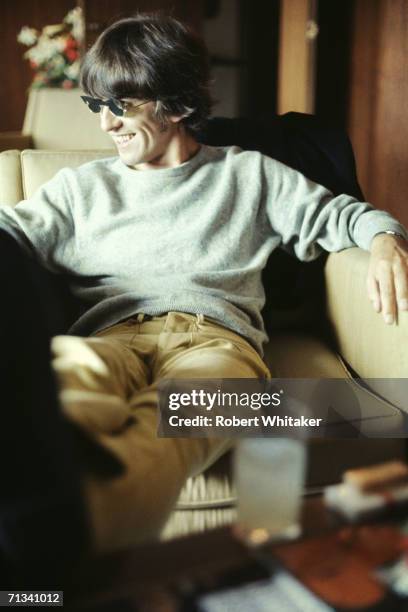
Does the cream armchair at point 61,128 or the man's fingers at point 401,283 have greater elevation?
the cream armchair at point 61,128

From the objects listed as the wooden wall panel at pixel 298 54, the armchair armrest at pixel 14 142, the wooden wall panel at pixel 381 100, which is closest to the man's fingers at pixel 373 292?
the armchair armrest at pixel 14 142

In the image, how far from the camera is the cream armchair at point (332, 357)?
738 mm

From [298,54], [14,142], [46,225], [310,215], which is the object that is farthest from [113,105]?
[298,54]

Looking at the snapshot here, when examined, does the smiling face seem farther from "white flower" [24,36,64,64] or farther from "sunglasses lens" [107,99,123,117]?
"white flower" [24,36,64,64]

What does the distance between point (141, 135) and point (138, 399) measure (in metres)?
0.53

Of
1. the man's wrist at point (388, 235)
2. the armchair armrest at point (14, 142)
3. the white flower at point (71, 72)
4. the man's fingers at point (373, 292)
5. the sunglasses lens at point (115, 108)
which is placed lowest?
the man's fingers at point (373, 292)

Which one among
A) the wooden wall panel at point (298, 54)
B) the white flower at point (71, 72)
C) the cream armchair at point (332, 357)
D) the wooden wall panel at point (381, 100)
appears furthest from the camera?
the wooden wall panel at point (298, 54)

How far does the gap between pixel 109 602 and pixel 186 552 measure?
71 millimetres

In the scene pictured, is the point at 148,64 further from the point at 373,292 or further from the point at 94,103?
the point at 373,292

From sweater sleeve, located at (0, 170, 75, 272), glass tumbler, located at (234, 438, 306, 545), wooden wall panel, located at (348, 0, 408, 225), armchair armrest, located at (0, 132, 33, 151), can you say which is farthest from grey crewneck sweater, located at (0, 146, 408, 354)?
wooden wall panel, located at (348, 0, 408, 225)

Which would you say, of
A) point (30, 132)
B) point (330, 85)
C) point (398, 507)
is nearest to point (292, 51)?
point (330, 85)

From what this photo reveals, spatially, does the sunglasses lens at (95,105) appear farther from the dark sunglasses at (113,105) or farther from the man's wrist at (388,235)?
the man's wrist at (388,235)

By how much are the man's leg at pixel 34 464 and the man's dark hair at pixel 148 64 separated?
0.65 m

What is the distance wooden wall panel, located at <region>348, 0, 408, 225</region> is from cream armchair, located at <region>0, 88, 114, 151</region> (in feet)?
4.86
